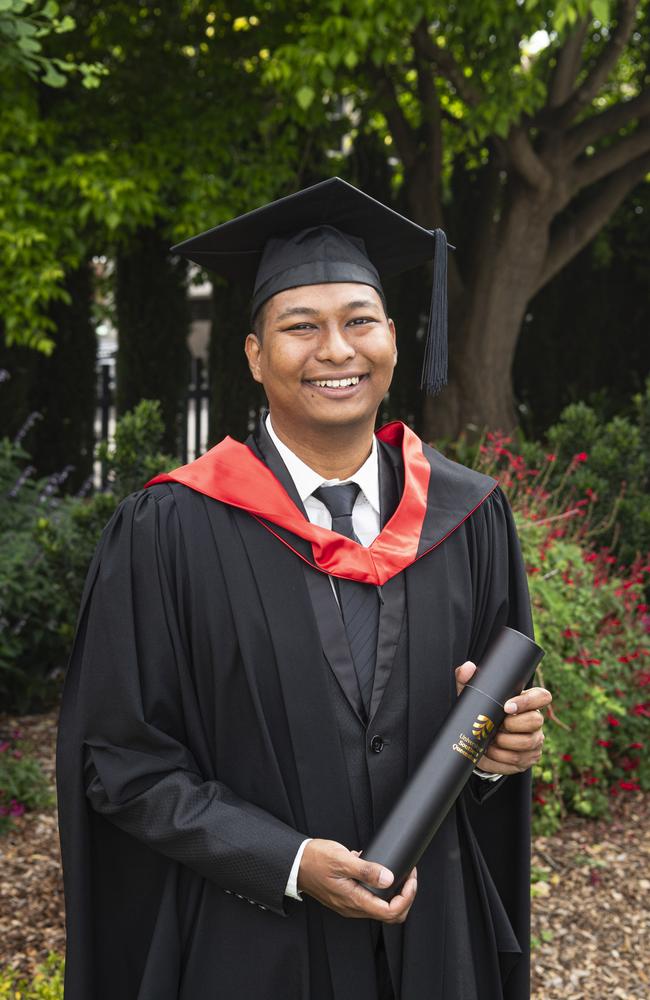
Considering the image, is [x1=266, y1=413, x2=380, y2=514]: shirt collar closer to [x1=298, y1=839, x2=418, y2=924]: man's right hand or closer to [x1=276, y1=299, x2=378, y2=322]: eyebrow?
[x1=276, y1=299, x2=378, y2=322]: eyebrow

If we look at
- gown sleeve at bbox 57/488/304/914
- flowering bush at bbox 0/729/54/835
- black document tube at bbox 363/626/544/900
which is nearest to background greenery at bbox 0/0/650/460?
gown sleeve at bbox 57/488/304/914

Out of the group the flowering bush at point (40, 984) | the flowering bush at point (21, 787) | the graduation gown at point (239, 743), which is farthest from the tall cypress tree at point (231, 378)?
the graduation gown at point (239, 743)

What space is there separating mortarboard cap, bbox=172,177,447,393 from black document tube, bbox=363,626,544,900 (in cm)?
65

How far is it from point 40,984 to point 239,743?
1568 mm

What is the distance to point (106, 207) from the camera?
6184mm

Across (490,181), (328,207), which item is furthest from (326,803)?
(490,181)

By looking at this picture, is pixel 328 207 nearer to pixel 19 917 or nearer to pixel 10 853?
pixel 19 917

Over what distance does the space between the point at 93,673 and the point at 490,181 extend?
7.95 m

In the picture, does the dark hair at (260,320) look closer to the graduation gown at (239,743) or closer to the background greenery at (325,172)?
the graduation gown at (239,743)

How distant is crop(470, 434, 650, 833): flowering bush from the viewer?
4.27m

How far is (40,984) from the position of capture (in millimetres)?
2924

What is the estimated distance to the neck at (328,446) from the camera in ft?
6.38

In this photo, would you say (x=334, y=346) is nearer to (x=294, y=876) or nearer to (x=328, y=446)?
(x=328, y=446)

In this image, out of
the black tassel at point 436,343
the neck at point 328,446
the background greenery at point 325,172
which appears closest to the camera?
the neck at point 328,446
